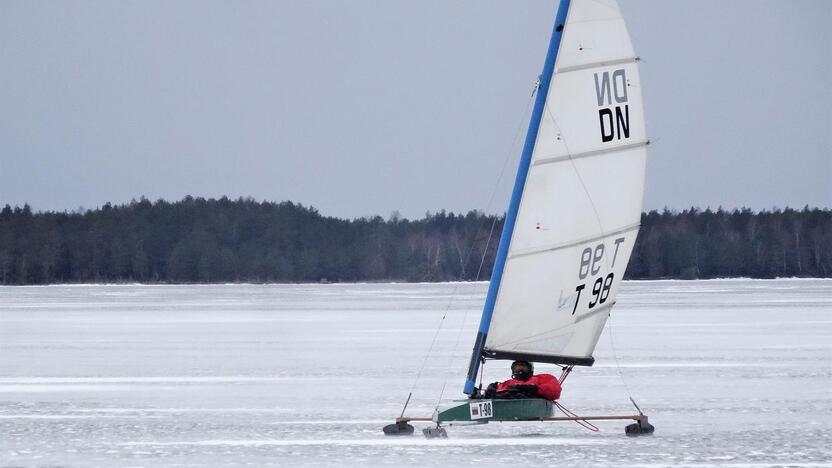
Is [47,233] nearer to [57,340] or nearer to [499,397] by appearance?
[57,340]

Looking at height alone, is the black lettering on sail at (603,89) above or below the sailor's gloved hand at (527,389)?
above

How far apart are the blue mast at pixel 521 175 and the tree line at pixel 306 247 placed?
14232cm

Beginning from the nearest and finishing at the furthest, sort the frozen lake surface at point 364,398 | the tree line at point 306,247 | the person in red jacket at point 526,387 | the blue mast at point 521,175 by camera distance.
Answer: the frozen lake surface at point 364,398 < the blue mast at point 521,175 < the person in red jacket at point 526,387 < the tree line at point 306,247

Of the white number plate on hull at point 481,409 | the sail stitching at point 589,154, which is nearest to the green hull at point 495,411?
the white number plate on hull at point 481,409

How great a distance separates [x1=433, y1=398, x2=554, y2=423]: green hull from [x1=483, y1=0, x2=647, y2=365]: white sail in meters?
0.42

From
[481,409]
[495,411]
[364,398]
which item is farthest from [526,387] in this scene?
[364,398]

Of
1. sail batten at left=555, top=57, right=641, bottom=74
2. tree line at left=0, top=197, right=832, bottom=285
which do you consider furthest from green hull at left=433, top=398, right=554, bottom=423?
tree line at left=0, top=197, right=832, bottom=285

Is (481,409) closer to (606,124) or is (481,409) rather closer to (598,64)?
(606,124)

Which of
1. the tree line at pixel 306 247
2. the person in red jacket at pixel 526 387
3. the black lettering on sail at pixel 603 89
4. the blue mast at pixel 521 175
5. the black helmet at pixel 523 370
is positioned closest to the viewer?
the blue mast at pixel 521 175

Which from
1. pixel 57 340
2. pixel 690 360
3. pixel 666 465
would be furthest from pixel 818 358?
pixel 57 340

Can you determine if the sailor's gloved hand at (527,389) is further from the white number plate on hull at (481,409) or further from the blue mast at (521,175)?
the blue mast at (521,175)

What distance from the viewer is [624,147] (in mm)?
12883

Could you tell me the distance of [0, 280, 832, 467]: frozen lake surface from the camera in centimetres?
1187

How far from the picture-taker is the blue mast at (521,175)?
12484 mm
